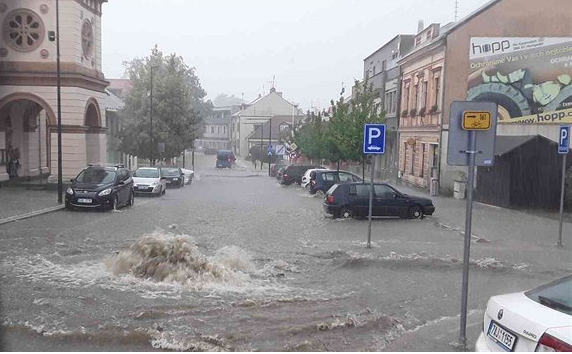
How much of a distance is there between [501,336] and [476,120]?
2499mm

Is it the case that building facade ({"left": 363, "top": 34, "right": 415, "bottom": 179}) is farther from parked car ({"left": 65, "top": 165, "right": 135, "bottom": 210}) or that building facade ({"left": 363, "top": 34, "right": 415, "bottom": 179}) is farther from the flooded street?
the flooded street

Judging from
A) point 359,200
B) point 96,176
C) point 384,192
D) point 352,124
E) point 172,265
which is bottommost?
point 172,265

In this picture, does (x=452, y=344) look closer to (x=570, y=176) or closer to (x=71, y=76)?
(x=570, y=176)

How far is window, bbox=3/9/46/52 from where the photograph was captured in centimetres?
2708

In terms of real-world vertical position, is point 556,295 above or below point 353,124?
below

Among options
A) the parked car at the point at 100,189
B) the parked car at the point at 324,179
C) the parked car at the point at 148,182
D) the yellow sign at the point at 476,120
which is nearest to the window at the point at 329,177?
the parked car at the point at 324,179

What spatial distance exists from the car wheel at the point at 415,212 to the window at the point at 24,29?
1834 cm

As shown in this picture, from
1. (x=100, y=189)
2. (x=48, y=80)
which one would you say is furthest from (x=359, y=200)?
(x=48, y=80)

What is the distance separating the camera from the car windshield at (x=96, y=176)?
71.1 feet

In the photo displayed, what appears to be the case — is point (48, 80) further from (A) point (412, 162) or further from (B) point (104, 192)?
(A) point (412, 162)

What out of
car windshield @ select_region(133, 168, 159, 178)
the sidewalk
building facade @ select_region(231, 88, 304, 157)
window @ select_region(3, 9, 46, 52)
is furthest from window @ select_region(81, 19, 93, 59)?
building facade @ select_region(231, 88, 304, 157)

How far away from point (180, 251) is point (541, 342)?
270 inches

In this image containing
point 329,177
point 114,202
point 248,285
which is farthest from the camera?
point 329,177

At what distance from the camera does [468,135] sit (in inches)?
261
